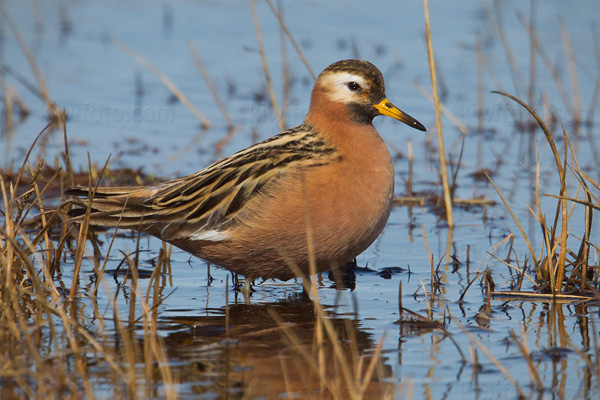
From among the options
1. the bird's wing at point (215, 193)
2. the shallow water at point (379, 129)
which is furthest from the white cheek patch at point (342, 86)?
the shallow water at point (379, 129)

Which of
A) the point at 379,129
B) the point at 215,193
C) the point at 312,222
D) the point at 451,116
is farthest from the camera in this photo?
the point at 379,129

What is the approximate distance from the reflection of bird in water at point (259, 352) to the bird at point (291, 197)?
1.58ft

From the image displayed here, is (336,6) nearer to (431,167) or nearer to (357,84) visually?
(431,167)

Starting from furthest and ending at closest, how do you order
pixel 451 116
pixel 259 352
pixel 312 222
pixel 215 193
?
1. pixel 451 116
2. pixel 215 193
3. pixel 312 222
4. pixel 259 352

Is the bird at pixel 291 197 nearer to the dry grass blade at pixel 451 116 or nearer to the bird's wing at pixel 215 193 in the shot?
the bird's wing at pixel 215 193

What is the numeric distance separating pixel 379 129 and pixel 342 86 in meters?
5.29

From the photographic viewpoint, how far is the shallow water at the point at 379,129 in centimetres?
558

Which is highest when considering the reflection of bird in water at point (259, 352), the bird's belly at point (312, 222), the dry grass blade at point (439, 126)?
the dry grass blade at point (439, 126)

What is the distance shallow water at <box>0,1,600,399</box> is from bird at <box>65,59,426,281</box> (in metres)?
0.44

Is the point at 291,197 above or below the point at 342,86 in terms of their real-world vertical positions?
below

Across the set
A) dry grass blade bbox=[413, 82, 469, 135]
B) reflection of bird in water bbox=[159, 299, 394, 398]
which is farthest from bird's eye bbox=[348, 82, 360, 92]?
dry grass blade bbox=[413, 82, 469, 135]

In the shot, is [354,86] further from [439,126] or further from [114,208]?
[114,208]

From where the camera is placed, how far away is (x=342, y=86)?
23.9ft

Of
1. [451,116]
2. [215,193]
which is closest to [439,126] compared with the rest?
[215,193]
